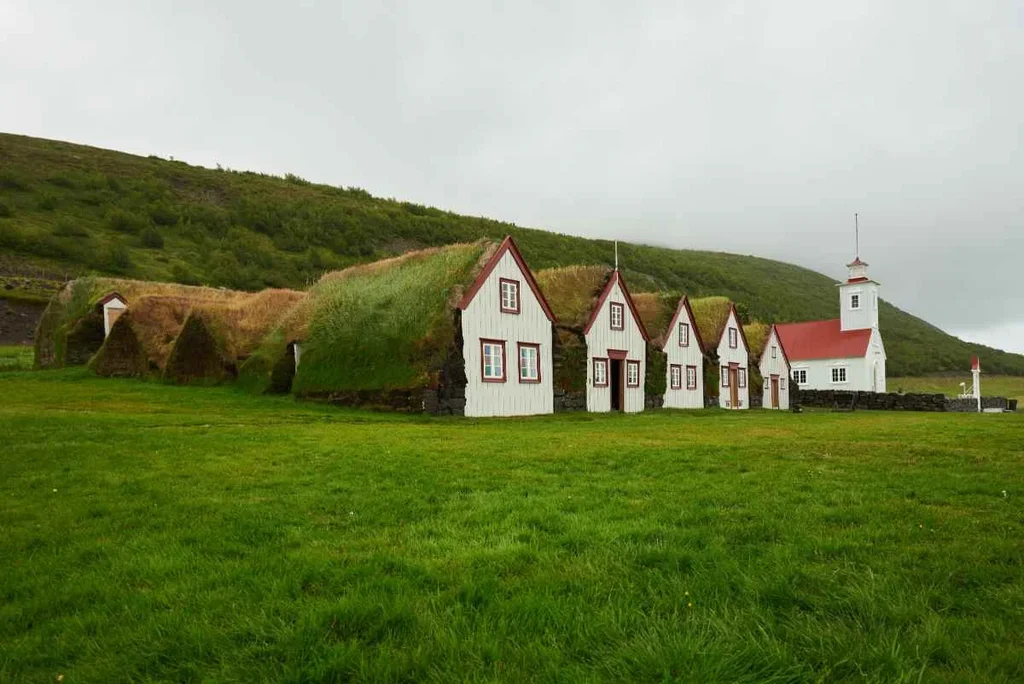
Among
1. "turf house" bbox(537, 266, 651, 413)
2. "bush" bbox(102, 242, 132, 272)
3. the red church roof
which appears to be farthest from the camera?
"bush" bbox(102, 242, 132, 272)

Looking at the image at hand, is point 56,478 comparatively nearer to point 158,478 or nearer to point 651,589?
point 158,478

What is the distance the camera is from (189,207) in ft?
310

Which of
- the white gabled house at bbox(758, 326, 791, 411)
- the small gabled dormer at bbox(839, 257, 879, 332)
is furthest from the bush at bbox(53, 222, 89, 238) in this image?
the small gabled dormer at bbox(839, 257, 879, 332)

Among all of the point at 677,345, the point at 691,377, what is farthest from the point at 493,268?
the point at 691,377

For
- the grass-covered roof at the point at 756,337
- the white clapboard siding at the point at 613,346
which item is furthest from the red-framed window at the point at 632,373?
the grass-covered roof at the point at 756,337

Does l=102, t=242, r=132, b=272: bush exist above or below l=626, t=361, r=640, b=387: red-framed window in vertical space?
above

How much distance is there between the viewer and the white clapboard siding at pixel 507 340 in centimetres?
2777

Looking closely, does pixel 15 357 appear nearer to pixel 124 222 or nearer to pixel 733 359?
pixel 124 222

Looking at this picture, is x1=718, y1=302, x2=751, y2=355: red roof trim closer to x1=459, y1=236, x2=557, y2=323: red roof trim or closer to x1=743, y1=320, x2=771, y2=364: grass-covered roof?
x1=743, y1=320, x2=771, y2=364: grass-covered roof

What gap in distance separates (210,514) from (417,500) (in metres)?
2.67

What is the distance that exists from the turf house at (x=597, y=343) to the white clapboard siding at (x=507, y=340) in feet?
4.06

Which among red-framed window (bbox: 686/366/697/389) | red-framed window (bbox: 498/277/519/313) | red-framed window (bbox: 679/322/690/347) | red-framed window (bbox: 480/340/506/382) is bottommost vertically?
red-framed window (bbox: 686/366/697/389)

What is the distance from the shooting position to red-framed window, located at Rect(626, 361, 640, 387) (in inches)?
1417

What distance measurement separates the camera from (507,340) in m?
29.4
